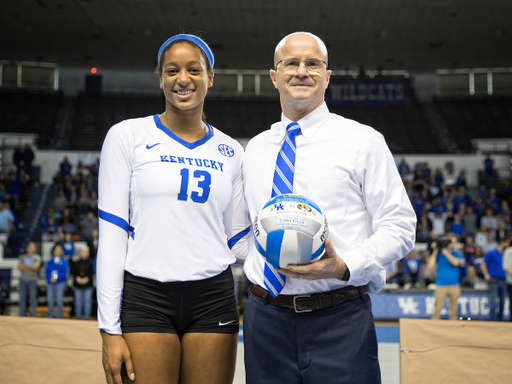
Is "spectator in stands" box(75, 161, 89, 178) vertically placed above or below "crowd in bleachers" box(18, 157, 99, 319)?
above

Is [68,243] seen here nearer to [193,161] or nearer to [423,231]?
[423,231]

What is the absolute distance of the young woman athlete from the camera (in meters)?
2.03

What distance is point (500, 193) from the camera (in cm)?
1756

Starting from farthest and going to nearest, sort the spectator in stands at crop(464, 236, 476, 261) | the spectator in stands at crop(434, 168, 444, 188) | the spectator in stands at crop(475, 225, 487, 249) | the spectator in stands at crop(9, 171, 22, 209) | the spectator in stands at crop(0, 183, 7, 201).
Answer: the spectator in stands at crop(434, 168, 444, 188) → the spectator in stands at crop(9, 171, 22, 209) → the spectator in stands at crop(0, 183, 7, 201) → the spectator in stands at crop(475, 225, 487, 249) → the spectator in stands at crop(464, 236, 476, 261)

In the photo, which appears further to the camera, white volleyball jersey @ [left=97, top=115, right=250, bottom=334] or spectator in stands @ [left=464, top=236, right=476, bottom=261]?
spectator in stands @ [left=464, top=236, right=476, bottom=261]

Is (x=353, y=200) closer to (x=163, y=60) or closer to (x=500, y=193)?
(x=163, y=60)

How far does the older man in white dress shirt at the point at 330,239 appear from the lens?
6.78ft

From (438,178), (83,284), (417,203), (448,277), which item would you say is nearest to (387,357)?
(448,277)

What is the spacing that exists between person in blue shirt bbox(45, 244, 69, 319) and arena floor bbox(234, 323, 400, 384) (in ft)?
14.3

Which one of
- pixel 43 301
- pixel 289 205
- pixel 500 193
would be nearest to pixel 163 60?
A: pixel 289 205

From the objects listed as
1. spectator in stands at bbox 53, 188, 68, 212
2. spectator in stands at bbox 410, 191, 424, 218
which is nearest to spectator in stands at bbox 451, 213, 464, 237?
spectator in stands at bbox 410, 191, 424, 218

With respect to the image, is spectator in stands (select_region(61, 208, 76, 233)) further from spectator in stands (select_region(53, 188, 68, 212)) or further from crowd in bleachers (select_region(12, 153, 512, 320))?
spectator in stands (select_region(53, 188, 68, 212))

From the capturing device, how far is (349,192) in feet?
7.14

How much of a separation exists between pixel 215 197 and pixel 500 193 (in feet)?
57.9
